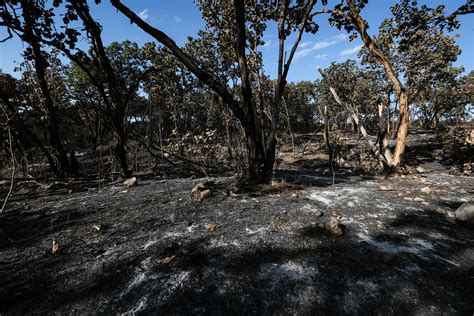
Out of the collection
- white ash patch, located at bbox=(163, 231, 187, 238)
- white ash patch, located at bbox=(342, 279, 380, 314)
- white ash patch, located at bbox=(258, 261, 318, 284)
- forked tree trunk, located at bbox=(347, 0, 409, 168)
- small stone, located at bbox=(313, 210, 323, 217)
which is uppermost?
forked tree trunk, located at bbox=(347, 0, 409, 168)

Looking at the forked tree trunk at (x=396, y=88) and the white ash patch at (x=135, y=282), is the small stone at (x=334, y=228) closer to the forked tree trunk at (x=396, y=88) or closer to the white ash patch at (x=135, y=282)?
the white ash patch at (x=135, y=282)

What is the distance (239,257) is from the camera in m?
2.00

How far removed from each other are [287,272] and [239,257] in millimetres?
429

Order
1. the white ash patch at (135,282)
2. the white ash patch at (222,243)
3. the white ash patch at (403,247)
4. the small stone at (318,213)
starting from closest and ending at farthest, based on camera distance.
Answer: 1. the white ash patch at (135,282)
2. the white ash patch at (403,247)
3. the white ash patch at (222,243)
4. the small stone at (318,213)

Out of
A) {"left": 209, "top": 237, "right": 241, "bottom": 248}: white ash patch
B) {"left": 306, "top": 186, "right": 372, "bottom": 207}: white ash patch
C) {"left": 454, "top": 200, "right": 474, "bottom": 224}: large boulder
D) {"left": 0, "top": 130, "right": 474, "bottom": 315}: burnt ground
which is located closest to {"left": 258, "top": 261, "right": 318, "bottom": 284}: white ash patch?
{"left": 0, "top": 130, "right": 474, "bottom": 315}: burnt ground

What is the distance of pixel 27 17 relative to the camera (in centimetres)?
395

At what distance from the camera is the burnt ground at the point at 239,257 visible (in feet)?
5.03

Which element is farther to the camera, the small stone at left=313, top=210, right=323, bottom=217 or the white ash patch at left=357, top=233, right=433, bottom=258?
the small stone at left=313, top=210, right=323, bottom=217

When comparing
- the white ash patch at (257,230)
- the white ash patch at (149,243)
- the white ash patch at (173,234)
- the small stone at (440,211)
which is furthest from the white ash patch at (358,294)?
the small stone at (440,211)

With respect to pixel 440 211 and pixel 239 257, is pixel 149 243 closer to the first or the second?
pixel 239 257

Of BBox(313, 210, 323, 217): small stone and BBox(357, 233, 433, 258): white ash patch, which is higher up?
BBox(313, 210, 323, 217): small stone

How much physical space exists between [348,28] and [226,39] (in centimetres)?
301

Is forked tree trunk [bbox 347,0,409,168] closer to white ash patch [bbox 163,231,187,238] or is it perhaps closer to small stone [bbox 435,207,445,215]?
small stone [bbox 435,207,445,215]

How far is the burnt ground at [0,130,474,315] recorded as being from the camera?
153 cm
